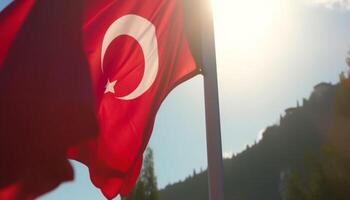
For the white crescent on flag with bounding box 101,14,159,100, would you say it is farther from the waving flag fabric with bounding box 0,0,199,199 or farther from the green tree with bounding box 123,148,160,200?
the green tree with bounding box 123,148,160,200

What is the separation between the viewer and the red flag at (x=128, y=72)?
12.8ft

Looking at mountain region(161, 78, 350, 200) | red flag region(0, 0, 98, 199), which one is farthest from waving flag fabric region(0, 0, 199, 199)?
mountain region(161, 78, 350, 200)

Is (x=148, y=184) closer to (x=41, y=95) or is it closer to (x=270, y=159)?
(x=41, y=95)

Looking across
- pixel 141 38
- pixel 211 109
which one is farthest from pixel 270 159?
pixel 211 109

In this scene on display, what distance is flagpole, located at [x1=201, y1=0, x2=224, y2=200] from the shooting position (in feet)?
11.2

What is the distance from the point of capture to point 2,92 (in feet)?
11.5

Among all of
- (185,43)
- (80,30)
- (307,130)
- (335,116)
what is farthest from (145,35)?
(307,130)

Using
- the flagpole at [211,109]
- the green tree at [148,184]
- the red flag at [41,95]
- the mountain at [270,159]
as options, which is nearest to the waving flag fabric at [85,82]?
the red flag at [41,95]

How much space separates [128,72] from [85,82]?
0.68 m

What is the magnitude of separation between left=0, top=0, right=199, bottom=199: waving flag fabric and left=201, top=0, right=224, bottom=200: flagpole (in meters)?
0.23

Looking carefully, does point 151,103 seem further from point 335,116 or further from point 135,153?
point 335,116

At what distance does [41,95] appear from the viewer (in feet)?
11.5

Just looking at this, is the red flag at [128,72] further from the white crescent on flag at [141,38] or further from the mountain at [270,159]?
the mountain at [270,159]

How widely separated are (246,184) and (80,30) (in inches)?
2123
